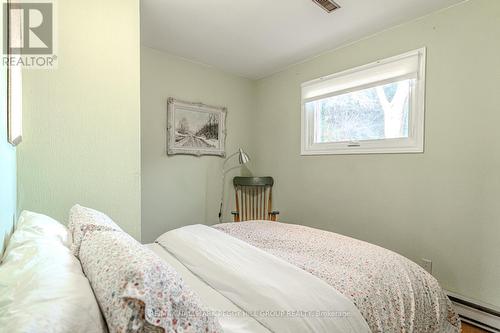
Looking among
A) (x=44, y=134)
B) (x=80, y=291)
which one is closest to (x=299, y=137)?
(x=44, y=134)

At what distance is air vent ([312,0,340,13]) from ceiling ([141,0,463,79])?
0.05 m

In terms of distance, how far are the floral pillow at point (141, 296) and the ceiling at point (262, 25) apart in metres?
2.04

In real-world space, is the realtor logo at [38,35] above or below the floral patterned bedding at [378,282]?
above

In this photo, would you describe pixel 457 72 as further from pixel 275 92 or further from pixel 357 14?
pixel 275 92

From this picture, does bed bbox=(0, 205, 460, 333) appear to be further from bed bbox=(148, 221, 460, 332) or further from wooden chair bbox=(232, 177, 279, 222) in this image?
wooden chair bbox=(232, 177, 279, 222)

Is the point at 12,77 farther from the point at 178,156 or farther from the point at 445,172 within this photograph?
the point at 445,172

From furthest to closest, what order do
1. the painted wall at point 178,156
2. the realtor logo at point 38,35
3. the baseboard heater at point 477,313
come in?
1. the painted wall at point 178,156
2. the baseboard heater at point 477,313
3. the realtor logo at point 38,35

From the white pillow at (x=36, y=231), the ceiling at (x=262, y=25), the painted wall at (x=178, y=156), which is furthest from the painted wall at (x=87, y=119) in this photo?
the painted wall at (x=178, y=156)

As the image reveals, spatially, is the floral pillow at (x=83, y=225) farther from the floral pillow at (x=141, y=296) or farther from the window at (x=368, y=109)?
the window at (x=368, y=109)

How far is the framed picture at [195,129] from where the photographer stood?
2934mm

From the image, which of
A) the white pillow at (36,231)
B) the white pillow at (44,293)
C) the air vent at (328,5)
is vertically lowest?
the white pillow at (44,293)

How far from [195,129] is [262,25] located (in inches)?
56.2

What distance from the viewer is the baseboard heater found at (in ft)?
5.67

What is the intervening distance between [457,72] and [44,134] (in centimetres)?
297
